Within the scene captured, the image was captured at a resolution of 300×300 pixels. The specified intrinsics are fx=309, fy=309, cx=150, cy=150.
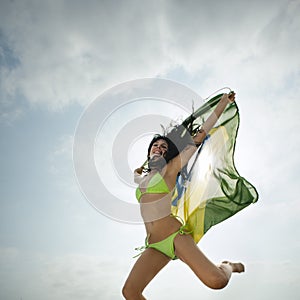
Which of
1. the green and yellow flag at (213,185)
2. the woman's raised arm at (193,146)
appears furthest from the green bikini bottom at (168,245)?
the woman's raised arm at (193,146)

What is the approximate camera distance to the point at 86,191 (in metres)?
4.98

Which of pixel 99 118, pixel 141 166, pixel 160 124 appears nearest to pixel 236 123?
pixel 160 124

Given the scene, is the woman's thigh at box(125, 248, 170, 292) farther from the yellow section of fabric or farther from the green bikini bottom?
the yellow section of fabric

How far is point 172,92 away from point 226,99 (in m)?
1.04

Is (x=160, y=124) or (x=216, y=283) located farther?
(x=160, y=124)

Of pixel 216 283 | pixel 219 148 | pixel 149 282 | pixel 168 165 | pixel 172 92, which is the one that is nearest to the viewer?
pixel 216 283

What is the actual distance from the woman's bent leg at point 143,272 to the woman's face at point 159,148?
1525 mm

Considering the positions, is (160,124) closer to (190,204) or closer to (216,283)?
(190,204)

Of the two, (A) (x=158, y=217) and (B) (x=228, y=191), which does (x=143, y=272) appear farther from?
(B) (x=228, y=191)

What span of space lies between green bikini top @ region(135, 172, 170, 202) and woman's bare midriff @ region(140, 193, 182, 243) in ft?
0.19

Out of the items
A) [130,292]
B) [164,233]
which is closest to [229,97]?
[164,233]

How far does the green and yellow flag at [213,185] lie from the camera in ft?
15.6

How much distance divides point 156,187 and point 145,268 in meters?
1.10

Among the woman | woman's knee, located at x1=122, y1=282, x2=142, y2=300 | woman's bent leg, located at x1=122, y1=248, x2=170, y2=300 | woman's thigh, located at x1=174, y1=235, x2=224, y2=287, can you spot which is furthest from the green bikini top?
woman's knee, located at x1=122, y1=282, x2=142, y2=300
